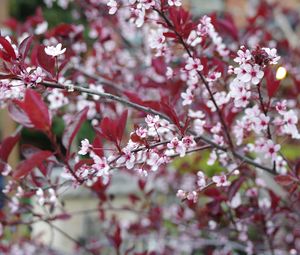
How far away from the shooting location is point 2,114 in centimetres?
776

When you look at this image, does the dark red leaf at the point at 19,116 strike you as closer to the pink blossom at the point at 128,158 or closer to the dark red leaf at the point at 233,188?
the pink blossom at the point at 128,158

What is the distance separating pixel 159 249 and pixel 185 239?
183mm

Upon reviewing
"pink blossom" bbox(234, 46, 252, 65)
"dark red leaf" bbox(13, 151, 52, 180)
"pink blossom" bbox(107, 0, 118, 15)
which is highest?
"pink blossom" bbox(107, 0, 118, 15)

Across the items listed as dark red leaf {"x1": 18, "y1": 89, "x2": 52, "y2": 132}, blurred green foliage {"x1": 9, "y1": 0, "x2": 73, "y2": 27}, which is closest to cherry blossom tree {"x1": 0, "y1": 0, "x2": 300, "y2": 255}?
dark red leaf {"x1": 18, "y1": 89, "x2": 52, "y2": 132}

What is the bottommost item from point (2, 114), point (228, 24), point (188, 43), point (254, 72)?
point (254, 72)

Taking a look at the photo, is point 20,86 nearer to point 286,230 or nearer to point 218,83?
point 218,83

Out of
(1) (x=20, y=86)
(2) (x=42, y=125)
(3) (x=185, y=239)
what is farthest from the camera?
(3) (x=185, y=239)

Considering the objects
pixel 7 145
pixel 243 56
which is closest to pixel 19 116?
pixel 7 145

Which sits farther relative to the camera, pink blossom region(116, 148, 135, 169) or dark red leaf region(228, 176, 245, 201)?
dark red leaf region(228, 176, 245, 201)

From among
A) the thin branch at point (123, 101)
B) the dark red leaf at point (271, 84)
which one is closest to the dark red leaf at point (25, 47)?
the thin branch at point (123, 101)

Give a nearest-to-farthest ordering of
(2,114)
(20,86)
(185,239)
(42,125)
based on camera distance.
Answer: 1. (42,125)
2. (20,86)
3. (185,239)
4. (2,114)

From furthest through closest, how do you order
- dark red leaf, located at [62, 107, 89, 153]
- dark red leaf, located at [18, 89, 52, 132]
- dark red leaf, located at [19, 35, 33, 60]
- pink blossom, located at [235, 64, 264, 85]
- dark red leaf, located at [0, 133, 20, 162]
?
dark red leaf, located at [0, 133, 20, 162] < dark red leaf, located at [62, 107, 89, 153] < dark red leaf, located at [19, 35, 33, 60] < pink blossom, located at [235, 64, 264, 85] < dark red leaf, located at [18, 89, 52, 132]

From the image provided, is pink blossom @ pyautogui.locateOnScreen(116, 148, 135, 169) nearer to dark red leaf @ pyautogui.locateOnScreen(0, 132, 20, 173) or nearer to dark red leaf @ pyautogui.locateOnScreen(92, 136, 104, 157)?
dark red leaf @ pyautogui.locateOnScreen(92, 136, 104, 157)

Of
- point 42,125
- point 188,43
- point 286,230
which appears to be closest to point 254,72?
point 188,43
